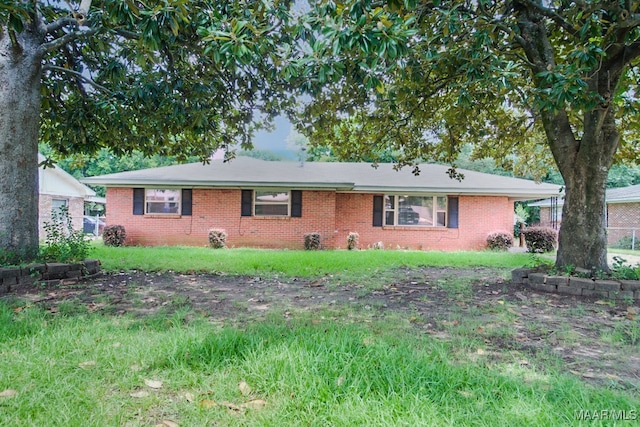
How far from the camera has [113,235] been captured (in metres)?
12.9

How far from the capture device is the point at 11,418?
1.89m

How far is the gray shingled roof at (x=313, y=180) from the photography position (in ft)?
43.1

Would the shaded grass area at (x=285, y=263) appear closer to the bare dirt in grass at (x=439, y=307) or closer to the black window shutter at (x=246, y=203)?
the bare dirt in grass at (x=439, y=307)

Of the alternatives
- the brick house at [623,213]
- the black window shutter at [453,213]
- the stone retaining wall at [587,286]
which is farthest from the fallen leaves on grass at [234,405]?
the brick house at [623,213]

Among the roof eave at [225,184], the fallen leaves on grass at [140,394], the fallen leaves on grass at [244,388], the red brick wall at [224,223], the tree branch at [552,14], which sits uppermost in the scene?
the tree branch at [552,14]

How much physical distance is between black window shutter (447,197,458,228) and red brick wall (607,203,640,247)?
10.8m

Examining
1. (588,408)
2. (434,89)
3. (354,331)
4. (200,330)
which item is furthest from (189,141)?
(588,408)

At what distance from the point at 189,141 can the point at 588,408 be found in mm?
8701

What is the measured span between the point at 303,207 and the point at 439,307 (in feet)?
31.0

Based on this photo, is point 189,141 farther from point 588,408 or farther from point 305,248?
point 588,408

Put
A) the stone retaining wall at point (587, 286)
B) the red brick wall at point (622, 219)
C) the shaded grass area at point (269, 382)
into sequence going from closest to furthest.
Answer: the shaded grass area at point (269, 382), the stone retaining wall at point (587, 286), the red brick wall at point (622, 219)

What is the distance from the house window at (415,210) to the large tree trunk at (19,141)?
11330 millimetres

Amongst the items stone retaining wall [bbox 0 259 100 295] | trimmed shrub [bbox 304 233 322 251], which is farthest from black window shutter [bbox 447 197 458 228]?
stone retaining wall [bbox 0 259 100 295]

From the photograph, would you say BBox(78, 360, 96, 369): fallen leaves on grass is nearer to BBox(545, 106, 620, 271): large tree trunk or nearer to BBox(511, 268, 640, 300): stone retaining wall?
BBox(511, 268, 640, 300): stone retaining wall
